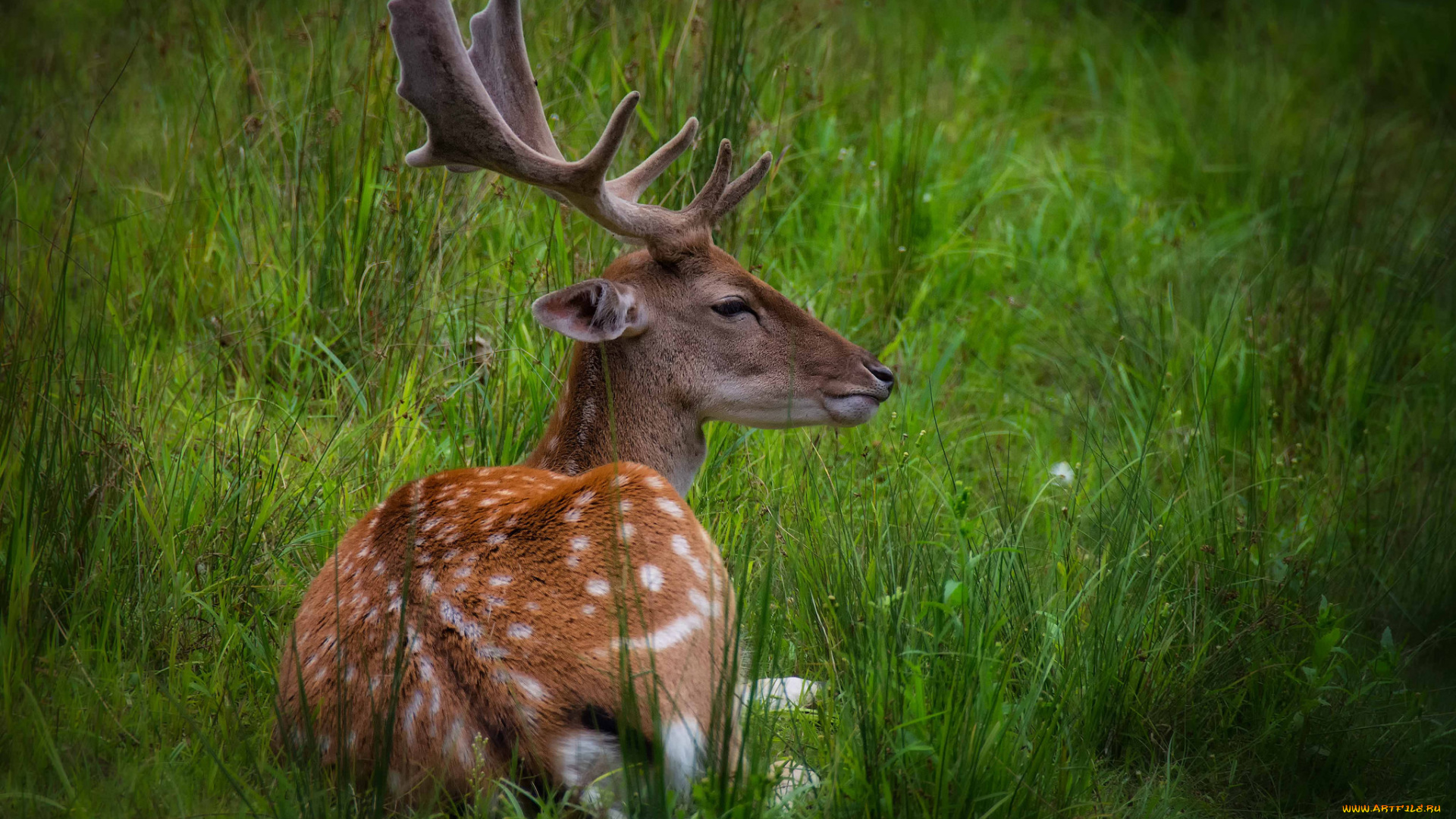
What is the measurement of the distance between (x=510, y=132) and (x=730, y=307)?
80 centimetres

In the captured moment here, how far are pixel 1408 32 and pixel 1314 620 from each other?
664 centimetres

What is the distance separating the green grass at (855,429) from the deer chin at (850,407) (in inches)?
10.1

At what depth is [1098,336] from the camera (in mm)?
5406

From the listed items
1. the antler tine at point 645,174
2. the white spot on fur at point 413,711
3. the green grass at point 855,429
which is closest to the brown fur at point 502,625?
the white spot on fur at point 413,711

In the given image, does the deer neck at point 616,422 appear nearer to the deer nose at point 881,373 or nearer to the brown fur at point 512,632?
the brown fur at point 512,632

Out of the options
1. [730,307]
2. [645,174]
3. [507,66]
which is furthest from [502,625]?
[507,66]

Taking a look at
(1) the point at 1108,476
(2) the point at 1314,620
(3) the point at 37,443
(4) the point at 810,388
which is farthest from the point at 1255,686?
(3) the point at 37,443

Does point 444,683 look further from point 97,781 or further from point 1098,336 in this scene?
point 1098,336

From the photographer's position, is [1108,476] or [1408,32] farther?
[1408,32]

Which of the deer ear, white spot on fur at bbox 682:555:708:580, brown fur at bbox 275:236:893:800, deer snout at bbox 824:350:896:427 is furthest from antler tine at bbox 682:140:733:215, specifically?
white spot on fur at bbox 682:555:708:580

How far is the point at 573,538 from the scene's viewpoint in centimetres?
263

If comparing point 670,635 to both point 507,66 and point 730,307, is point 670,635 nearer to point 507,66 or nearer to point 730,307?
point 730,307

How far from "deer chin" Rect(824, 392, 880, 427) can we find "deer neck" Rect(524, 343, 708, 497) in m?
0.40

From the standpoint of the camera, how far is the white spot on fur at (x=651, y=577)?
8.45 ft
